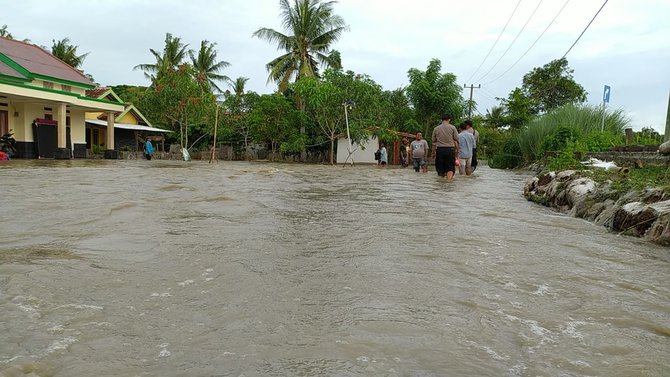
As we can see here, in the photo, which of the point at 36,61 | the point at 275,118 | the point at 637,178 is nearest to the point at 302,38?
the point at 275,118

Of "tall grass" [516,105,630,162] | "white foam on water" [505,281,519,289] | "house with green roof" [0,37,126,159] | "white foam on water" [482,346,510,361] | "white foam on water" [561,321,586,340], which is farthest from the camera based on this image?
"house with green roof" [0,37,126,159]

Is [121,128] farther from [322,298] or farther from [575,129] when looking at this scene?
[322,298]

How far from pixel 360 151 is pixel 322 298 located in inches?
983

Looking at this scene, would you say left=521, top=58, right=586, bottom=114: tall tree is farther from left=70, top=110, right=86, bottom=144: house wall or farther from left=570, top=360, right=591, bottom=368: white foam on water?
left=570, top=360, right=591, bottom=368: white foam on water

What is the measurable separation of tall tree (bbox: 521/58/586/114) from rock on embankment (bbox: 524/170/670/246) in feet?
92.5

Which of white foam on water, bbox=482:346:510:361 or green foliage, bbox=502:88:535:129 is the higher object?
green foliage, bbox=502:88:535:129

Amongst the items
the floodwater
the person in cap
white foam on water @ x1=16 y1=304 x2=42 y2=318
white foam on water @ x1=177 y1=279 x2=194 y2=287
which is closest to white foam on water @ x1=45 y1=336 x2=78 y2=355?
the floodwater

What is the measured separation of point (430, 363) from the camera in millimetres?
1930

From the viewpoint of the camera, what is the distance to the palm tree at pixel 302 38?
89.5 feet

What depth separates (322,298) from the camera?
8.71ft

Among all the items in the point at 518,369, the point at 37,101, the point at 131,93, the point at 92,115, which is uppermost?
the point at 131,93

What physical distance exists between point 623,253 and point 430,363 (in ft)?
9.36

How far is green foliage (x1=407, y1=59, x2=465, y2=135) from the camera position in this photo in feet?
93.1

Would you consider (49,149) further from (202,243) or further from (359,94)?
(202,243)
